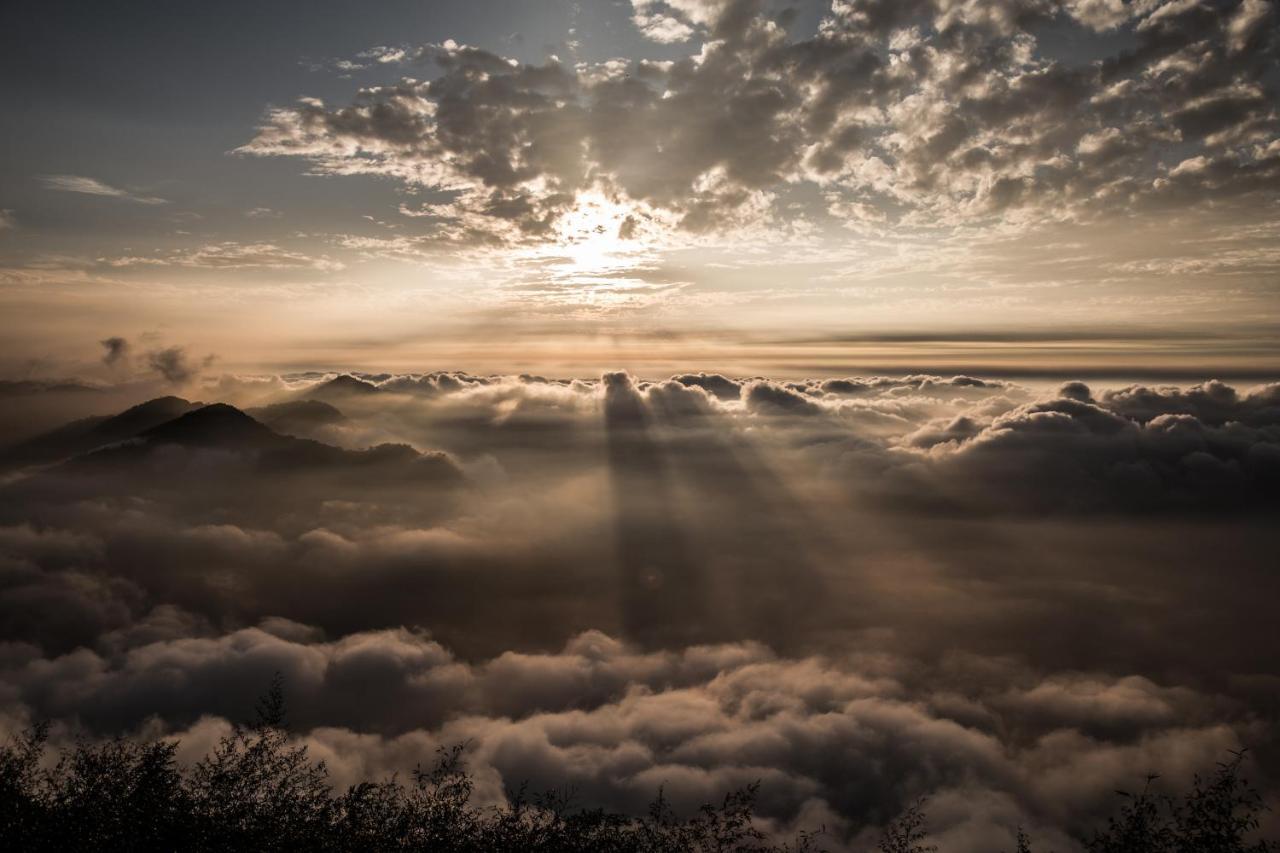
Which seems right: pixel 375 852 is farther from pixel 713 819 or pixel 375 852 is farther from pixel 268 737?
pixel 713 819

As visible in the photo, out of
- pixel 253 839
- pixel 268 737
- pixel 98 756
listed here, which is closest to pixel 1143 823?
pixel 253 839

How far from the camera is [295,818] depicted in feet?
198

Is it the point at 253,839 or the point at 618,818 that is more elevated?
the point at 253,839

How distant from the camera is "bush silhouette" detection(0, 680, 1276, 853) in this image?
52.4m

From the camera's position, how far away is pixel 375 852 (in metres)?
59.0

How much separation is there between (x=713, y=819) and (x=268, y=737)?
50.6 meters

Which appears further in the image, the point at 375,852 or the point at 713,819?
the point at 713,819

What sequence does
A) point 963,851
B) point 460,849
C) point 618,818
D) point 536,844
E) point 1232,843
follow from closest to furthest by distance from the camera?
point 1232,843 < point 460,849 < point 536,844 < point 618,818 < point 963,851

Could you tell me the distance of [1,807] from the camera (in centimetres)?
5622

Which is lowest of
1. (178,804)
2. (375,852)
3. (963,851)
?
(963,851)

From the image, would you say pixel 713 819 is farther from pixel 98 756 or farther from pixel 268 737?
pixel 98 756

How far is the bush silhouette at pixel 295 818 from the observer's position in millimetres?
52375

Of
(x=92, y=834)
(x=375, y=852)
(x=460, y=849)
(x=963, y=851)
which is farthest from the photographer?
(x=963, y=851)

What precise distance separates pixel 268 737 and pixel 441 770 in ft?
66.4
